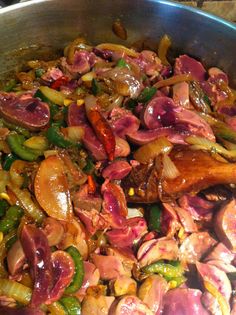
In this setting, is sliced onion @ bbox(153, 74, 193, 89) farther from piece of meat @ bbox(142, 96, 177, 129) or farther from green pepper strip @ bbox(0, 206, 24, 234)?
green pepper strip @ bbox(0, 206, 24, 234)

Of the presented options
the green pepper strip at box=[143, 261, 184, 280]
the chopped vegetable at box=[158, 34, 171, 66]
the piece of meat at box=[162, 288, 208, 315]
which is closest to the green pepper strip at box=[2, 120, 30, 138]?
the green pepper strip at box=[143, 261, 184, 280]

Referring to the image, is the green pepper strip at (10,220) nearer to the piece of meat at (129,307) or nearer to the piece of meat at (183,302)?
the piece of meat at (129,307)

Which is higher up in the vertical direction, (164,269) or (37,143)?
(37,143)

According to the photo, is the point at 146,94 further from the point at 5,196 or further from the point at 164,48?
the point at 5,196

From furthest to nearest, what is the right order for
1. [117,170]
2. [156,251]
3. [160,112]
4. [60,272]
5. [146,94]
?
[146,94] < [160,112] < [117,170] < [156,251] < [60,272]

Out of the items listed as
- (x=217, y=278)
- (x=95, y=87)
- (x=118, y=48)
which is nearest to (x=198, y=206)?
(x=217, y=278)

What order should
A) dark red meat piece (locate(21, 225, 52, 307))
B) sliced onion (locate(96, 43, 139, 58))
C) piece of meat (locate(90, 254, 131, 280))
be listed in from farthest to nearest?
sliced onion (locate(96, 43, 139, 58))
piece of meat (locate(90, 254, 131, 280))
dark red meat piece (locate(21, 225, 52, 307))

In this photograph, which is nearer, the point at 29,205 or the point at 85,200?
the point at 29,205
